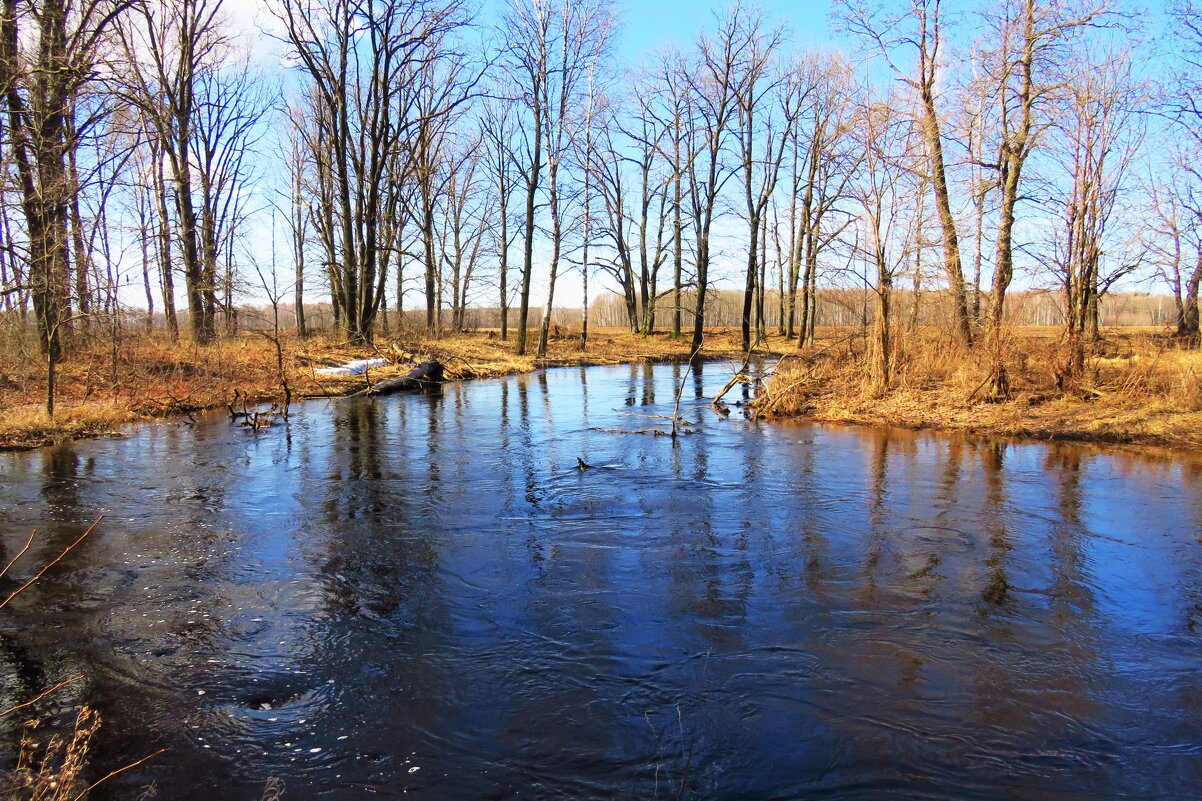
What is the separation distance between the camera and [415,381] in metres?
21.6

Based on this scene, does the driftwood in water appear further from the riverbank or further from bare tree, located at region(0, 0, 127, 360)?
bare tree, located at region(0, 0, 127, 360)

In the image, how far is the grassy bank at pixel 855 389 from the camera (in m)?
12.5

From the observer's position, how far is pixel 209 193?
32969 mm

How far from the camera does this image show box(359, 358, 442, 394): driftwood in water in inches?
799

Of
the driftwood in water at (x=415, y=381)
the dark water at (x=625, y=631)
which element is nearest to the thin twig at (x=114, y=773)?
the dark water at (x=625, y=631)

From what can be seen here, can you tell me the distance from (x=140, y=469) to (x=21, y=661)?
6.38m

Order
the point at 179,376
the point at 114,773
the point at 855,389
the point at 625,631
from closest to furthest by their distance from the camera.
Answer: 1. the point at 114,773
2. the point at 625,631
3. the point at 855,389
4. the point at 179,376

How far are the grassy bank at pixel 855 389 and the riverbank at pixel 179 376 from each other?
38 millimetres

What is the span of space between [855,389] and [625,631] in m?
12.8

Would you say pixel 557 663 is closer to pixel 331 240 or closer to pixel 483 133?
pixel 331 240

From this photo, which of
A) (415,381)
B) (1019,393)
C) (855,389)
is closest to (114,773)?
(855,389)

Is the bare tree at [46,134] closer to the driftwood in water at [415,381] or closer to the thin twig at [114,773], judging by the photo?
the driftwood in water at [415,381]

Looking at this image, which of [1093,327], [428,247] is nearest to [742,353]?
[428,247]

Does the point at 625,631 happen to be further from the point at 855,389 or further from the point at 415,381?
the point at 415,381
